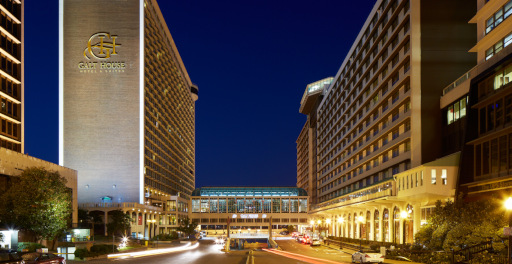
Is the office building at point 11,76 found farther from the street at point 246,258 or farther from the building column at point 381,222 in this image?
the building column at point 381,222

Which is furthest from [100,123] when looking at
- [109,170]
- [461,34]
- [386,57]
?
[461,34]

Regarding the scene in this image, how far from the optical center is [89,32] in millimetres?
107188

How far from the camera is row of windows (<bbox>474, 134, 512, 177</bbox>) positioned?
37.7m

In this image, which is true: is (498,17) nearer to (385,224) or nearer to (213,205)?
(385,224)

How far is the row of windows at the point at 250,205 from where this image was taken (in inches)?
6831

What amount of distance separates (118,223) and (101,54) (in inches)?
1535

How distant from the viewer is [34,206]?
5034 centimetres

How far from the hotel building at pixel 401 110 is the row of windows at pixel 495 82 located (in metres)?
7.69

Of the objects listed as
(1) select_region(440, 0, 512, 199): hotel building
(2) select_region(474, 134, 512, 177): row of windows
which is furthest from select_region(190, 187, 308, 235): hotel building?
(2) select_region(474, 134, 512, 177): row of windows

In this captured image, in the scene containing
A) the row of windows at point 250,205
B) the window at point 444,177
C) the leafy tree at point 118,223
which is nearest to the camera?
the window at point 444,177

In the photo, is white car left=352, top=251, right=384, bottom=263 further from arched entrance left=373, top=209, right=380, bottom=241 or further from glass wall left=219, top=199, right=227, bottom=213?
glass wall left=219, top=199, right=227, bottom=213

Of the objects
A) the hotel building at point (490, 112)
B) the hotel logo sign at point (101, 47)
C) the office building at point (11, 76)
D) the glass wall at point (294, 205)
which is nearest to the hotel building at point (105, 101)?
the hotel logo sign at point (101, 47)

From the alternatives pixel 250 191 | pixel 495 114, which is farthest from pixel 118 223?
pixel 250 191

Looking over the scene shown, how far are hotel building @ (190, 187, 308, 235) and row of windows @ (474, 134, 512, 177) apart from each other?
435 ft
